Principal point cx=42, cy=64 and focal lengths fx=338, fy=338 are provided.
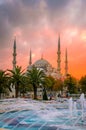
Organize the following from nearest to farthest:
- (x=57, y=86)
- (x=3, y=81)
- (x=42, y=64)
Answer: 1. (x=3, y=81)
2. (x=57, y=86)
3. (x=42, y=64)

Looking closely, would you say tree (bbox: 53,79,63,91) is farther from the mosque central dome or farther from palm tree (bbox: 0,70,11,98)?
palm tree (bbox: 0,70,11,98)

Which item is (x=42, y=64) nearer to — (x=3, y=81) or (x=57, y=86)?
(x=57, y=86)

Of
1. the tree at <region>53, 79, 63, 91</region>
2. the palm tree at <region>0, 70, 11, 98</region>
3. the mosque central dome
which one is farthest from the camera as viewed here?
the mosque central dome

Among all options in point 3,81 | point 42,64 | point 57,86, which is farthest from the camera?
point 42,64

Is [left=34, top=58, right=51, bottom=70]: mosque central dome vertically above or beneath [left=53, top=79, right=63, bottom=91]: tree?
above

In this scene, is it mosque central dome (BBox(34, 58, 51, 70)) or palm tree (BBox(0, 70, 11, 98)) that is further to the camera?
mosque central dome (BBox(34, 58, 51, 70))

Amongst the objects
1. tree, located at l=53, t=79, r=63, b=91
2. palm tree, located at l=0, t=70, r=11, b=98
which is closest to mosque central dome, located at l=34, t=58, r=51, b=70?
tree, located at l=53, t=79, r=63, b=91

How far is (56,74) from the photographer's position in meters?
112

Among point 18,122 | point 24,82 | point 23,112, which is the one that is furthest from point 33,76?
point 18,122

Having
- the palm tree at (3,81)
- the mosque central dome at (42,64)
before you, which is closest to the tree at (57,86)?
the mosque central dome at (42,64)

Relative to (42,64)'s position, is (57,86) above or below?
below

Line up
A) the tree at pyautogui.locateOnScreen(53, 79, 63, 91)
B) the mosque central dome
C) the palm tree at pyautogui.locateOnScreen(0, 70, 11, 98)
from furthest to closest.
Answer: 1. the mosque central dome
2. the tree at pyautogui.locateOnScreen(53, 79, 63, 91)
3. the palm tree at pyautogui.locateOnScreen(0, 70, 11, 98)

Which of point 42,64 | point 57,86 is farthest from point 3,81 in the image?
point 42,64

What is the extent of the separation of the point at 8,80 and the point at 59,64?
56434 millimetres
